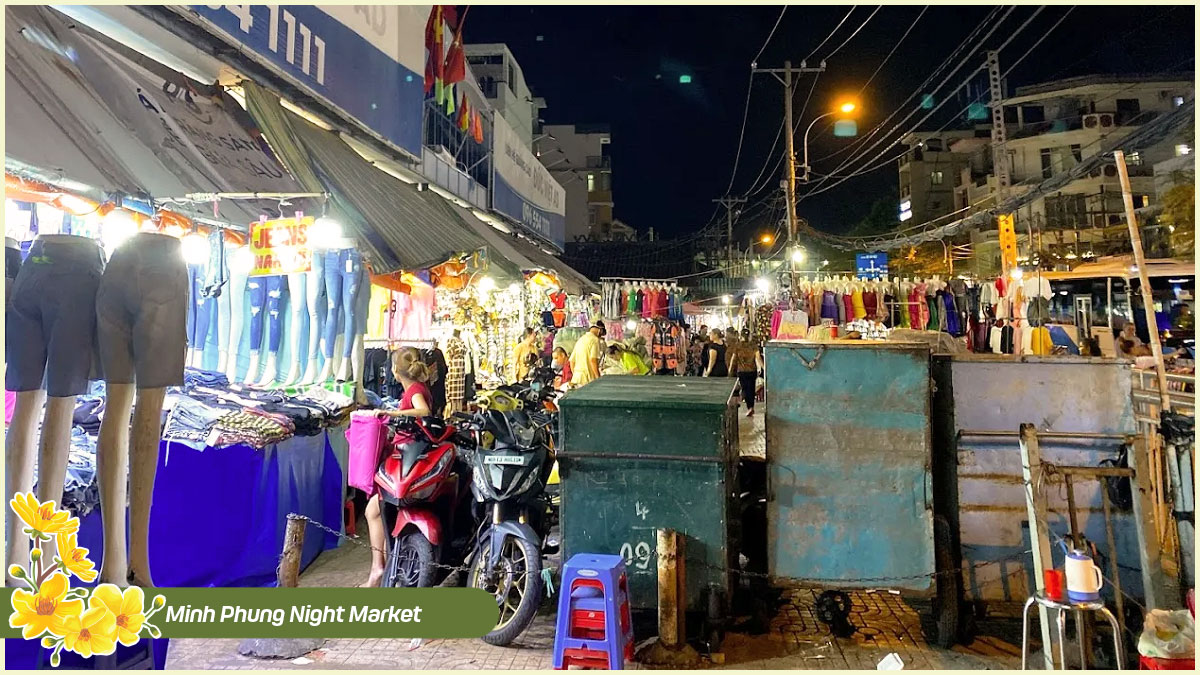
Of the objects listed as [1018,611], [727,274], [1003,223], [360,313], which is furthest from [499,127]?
[727,274]

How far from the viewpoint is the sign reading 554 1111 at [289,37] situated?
19.5 feet

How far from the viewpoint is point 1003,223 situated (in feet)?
35.6

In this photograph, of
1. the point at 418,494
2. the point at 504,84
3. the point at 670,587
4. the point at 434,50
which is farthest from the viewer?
the point at 504,84

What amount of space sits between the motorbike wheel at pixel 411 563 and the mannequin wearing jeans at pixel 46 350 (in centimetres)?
201

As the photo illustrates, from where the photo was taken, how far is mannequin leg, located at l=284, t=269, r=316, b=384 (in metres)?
6.18

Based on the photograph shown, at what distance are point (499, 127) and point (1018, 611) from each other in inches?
540

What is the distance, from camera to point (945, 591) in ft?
13.7

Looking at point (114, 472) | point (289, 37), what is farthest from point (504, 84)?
point (114, 472)

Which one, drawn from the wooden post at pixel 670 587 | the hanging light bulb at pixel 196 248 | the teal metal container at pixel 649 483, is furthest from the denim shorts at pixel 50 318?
the wooden post at pixel 670 587

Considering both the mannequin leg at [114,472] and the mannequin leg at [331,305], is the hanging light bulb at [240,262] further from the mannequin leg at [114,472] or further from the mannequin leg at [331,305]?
the mannequin leg at [114,472]

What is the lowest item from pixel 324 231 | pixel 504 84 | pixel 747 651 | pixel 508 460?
pixel 747 651

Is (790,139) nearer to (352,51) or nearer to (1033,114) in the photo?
(352,51)

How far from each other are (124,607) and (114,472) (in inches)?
30.7

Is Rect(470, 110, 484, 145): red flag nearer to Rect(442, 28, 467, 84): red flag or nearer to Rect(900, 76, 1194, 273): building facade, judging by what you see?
Rect(442, 28, 467, 84): red flag
